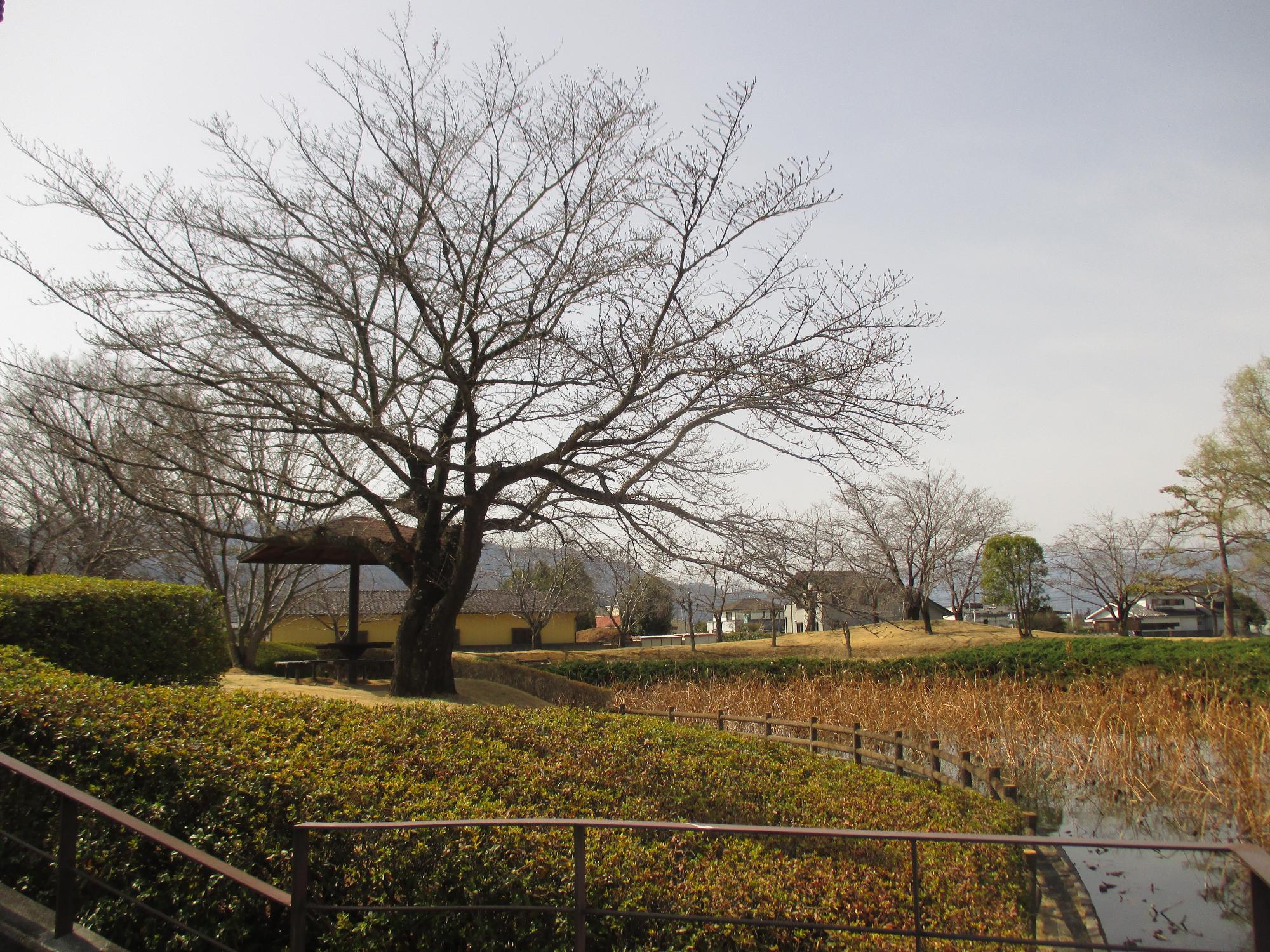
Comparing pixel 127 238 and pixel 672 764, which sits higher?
pixel 127 238

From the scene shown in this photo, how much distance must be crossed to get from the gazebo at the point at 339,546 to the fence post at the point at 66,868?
9776 millimetres

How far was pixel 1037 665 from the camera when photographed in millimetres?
18594

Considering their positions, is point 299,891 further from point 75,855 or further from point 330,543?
point 330,543

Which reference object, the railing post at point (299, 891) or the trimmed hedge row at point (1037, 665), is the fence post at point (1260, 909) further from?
the trimmed hedge row at point (1037, 665)

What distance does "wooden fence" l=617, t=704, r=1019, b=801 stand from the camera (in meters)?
9.18

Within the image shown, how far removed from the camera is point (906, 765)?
33.4ft

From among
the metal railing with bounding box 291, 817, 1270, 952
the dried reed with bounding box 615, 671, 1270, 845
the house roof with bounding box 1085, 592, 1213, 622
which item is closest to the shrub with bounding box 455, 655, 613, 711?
the dried reed with bounding box 615, 671, 1270, 845

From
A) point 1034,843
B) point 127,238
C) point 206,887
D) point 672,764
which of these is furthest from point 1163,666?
point 127,238

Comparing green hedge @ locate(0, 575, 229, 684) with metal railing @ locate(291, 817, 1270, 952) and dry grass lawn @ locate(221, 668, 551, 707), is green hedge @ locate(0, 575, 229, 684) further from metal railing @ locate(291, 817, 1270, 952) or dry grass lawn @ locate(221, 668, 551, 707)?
metal railing @ locate(291, 817, 1270, 952)

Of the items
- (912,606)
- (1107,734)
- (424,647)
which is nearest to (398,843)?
(1107,734)

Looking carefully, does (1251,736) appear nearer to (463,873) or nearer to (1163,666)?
(1163,666)

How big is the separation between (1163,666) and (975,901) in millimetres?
12997

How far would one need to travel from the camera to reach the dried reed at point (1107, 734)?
28.7 feet

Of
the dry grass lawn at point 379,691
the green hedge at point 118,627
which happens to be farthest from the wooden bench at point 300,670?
the green hedge at point 118,627
